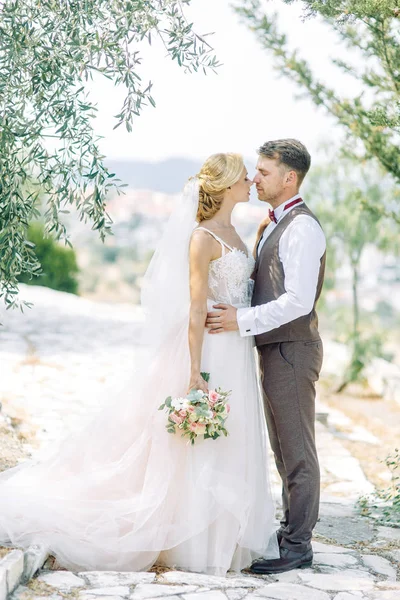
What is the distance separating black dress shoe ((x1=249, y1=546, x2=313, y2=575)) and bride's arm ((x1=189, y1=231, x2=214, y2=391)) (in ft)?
3.04

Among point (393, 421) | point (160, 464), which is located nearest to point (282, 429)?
point (160, 464)

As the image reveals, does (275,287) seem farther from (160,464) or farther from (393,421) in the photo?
(393,421)

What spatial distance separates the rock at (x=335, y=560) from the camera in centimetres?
405

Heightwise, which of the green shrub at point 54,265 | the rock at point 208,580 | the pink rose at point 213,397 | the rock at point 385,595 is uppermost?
the green shrub at point 54,265

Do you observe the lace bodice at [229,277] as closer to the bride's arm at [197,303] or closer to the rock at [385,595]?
the bride's arm at [197,303]

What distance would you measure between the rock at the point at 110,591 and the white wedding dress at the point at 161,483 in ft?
1.17

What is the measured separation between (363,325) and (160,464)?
8508 mm

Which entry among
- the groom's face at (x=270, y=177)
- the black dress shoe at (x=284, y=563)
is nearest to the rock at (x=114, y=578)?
the black dress shoe at (x=284, y=563)

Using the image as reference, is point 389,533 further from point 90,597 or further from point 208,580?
point 90,597

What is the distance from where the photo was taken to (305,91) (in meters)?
6.43

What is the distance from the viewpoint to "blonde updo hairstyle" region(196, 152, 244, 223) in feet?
12.9

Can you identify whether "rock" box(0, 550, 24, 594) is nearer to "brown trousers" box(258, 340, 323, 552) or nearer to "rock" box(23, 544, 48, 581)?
"rock" box(23, 544, 48, 581)

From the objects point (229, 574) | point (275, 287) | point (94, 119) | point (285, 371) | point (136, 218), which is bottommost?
point (229, 574)

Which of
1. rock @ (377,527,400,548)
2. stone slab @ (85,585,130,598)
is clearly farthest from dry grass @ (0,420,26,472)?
rock @ (377,527,400,548)
